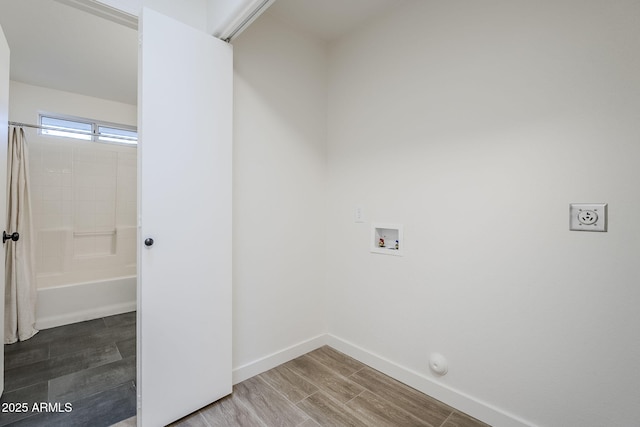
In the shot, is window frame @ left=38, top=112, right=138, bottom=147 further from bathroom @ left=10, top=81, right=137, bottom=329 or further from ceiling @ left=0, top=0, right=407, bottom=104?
ceiling @ left=0, top=0, right=407, bottom=104

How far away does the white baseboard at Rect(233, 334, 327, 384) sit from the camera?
1.84 meters

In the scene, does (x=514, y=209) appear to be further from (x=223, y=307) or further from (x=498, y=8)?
(x=223, y=307)

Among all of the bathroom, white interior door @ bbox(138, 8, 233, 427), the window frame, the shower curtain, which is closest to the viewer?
white interior door @ bbox(138, 8, 233, 427)

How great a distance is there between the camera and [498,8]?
143 centimetres

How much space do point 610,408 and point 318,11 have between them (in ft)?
8.82

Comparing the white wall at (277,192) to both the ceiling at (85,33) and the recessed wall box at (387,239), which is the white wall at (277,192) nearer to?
the ceiling at (85,33)

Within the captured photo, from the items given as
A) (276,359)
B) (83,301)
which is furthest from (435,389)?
(83,301)

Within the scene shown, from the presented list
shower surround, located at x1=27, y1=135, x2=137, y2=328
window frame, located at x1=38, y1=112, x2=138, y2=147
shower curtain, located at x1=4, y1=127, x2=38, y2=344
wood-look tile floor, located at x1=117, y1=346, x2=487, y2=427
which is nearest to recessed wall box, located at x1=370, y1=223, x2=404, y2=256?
wood-look tile floor, located at x1=117, y1=346, x2=487, y2=427

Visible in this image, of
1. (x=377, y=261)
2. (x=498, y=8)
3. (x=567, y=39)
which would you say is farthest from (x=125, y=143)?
(x=567, y=39)

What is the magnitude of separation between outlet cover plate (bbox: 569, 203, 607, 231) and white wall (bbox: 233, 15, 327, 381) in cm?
160

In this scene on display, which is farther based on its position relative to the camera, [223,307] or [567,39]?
[223,307]

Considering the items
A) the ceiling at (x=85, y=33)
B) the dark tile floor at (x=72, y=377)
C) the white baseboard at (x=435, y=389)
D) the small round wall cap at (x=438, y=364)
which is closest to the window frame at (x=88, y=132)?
the ceiling at (x=85, y=33)

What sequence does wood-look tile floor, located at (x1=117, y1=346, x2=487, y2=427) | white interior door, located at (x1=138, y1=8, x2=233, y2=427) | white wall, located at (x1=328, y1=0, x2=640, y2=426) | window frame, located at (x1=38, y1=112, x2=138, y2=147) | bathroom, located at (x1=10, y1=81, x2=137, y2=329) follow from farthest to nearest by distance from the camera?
window frame, located at (x1=38, y1=112, x2=138, y2=147)
bathroom, located at (x1=10, y1=81, x2=137, y2=329)
wood-look tile floor, located at (x1=117, y1=346, x2=487, y2=427)
white interior door, located at (x1=138, y1=8, x2=233, y2=427)
white wall, located at (x1=328, y1=0, x2=640, y2=426)

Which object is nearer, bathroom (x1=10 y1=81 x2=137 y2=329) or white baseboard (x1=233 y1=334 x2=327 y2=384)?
white baseboard (x1=233 y1=334 x2=327 y2=384)
